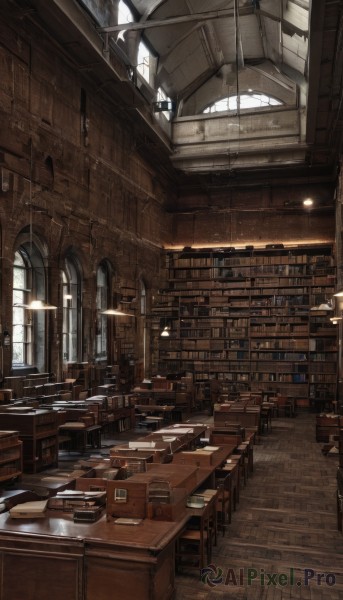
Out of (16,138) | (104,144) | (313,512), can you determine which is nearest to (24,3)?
(16,138)

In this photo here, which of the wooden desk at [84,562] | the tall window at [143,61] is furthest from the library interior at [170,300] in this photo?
the tall window at [143,61]

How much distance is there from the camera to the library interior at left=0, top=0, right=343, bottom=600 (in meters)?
3.88

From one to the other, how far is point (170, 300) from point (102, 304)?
363cm

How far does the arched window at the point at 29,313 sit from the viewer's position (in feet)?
32.0

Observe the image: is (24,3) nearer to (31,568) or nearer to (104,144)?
(104,144)

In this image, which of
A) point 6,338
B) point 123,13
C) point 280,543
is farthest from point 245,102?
point 280,543

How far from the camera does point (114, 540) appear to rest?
3.05 metres

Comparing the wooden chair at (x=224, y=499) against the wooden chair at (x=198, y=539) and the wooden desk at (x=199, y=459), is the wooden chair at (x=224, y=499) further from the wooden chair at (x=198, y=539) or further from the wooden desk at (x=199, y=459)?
the wooden chair at (x=198, y=539)

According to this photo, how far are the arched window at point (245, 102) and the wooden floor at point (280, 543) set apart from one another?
11310 mm

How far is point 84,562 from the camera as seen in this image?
3061mm

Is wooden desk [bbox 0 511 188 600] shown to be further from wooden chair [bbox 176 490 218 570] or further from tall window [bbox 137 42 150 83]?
tall window [bbox 137 42 150 83]

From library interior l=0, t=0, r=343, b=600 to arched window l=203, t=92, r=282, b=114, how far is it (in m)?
0.06

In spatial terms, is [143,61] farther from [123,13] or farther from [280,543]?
[280,543]

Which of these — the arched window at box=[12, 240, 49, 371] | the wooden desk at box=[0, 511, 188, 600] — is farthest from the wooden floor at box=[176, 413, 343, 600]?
the arched window at box=[12, 240, 49, 371]
